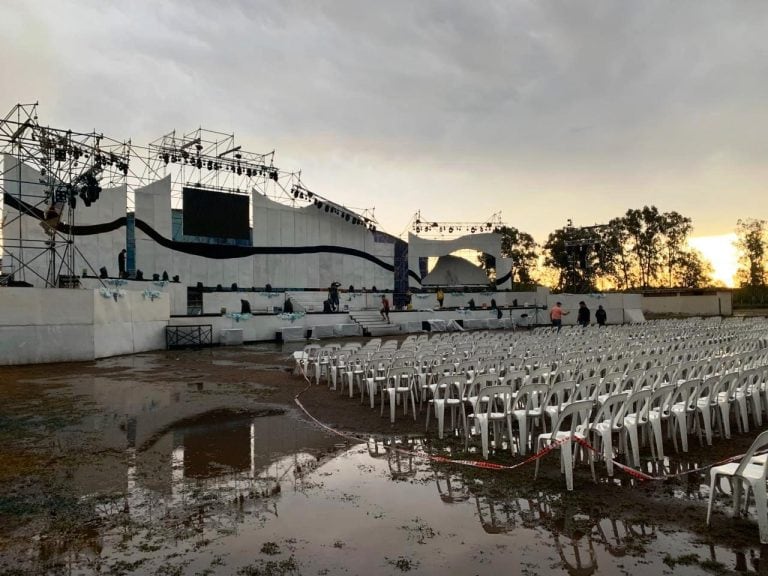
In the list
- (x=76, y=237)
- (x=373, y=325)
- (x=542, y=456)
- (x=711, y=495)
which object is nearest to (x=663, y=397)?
(x=542, y=456)

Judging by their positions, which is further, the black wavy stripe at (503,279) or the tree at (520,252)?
the tree at (520,252)

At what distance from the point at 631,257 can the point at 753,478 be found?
69.2m

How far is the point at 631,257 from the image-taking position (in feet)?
218

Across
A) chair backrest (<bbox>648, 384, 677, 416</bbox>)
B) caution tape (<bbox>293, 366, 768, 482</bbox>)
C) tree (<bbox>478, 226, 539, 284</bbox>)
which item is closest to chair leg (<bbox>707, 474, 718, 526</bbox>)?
caution tape (<bbox>293, 366, 768, 482</bbox>)

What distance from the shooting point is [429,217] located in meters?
Result: 45.3

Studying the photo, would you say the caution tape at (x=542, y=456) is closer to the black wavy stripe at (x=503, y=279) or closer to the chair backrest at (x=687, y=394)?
the chair backrest at (x=687, y=394)

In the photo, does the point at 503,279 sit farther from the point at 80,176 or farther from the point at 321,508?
the point at 321,508

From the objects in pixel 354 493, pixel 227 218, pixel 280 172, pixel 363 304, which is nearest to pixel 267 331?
pixel 363 304

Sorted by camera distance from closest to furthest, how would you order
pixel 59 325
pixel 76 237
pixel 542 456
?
pixel 542 456, pixel 59 325, pixel 76 237

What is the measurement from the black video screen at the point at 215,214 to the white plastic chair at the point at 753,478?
103ft

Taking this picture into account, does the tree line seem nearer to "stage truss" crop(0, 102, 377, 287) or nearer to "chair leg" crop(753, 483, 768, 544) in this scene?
"stage truss" crop(0, 102, 377, 287)

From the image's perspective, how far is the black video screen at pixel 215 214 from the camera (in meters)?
31.8

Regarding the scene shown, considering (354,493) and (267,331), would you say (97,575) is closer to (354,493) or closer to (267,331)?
(354,493)

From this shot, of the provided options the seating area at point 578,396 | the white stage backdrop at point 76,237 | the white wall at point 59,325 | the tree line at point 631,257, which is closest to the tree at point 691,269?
the tree line at point 631,257
